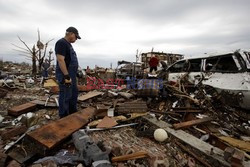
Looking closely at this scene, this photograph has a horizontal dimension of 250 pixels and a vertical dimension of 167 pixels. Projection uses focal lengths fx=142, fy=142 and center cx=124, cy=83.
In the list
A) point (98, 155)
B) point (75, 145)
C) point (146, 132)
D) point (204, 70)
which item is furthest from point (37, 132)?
point (204, 70)

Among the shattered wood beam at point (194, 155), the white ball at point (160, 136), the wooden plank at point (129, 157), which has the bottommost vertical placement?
the shattered wood beam at point (194, 155)

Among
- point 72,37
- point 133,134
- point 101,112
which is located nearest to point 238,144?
point 133,134

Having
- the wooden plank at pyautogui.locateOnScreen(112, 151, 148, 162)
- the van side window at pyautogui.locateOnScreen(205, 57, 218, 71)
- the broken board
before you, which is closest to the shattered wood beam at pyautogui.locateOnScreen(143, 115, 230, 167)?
the broken board

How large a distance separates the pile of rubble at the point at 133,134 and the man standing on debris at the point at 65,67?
0.37 meters

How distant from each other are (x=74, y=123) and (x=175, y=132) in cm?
192

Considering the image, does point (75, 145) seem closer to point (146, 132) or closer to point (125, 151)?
point (125, 151)

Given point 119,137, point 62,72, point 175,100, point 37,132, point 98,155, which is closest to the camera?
point 98,155

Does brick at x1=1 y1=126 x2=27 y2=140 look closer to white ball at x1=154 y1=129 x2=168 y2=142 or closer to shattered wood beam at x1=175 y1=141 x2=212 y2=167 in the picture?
white ball at x1=154 y1=129 x2=168 y2=142

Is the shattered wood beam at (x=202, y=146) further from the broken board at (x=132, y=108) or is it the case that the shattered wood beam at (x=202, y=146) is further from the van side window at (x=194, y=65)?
the van side window at (x=194, y=65)

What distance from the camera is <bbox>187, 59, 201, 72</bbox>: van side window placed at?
5.05 m

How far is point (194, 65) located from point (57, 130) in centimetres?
494

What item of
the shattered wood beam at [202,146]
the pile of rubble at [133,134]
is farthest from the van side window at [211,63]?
the shattered wood beam at [202,146]

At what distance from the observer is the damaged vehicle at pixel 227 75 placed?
3.43 metres

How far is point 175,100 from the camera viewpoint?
4473 mm
